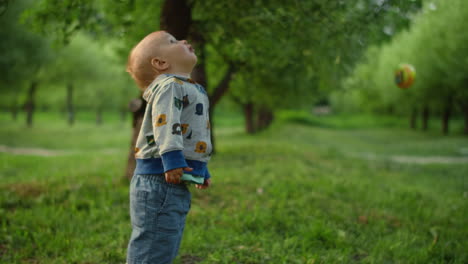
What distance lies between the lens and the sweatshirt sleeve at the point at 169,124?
6.74ft

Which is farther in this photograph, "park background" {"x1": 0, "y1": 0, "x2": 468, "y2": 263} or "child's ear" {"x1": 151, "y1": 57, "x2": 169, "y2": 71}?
"park background" {"x1": 0, "y1": 0, "x2": 468, "y2": 263}

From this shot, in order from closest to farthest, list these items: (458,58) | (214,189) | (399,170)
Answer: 1. (214,189)
2. (399,170)
3. (458,58)

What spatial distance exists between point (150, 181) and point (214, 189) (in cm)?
389

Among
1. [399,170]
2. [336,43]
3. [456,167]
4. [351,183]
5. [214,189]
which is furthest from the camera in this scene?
[456,167]

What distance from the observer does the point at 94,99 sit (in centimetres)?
4006

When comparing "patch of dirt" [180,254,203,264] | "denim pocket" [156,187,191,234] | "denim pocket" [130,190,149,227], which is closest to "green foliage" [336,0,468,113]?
"patch of dirt" [180,254,203,264]

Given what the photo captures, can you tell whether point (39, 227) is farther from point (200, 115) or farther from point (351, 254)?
point (351, 254)

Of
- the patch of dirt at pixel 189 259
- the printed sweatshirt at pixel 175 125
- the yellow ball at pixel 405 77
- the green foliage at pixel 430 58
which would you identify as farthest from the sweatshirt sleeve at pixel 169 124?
the yellow ball at pixel 405 77

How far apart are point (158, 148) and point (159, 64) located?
23.1 inches

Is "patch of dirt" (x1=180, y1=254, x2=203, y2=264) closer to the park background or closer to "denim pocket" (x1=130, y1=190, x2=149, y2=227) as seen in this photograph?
the park background

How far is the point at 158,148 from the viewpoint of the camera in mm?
2203

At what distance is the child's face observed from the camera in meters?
2.37

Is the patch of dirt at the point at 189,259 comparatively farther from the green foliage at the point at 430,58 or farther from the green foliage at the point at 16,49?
the green foliage at the point at 16,49

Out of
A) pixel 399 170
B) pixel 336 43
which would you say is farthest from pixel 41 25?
pixel 399 170
